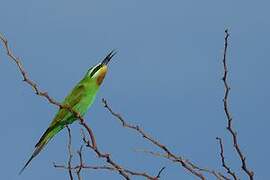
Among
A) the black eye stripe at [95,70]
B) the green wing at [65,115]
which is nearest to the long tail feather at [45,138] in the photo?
the green wing at [65,115]

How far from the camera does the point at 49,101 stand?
10.0 feet

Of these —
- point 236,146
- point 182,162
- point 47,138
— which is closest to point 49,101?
point 182,162

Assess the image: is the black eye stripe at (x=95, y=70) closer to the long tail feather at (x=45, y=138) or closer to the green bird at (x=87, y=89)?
the green bird at (x=87, y=89)

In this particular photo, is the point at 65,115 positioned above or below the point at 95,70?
below

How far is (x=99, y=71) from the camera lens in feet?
21.1

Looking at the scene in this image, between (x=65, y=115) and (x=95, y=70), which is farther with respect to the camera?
(x=95, y=70)

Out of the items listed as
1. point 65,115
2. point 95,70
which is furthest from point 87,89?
point 65,115

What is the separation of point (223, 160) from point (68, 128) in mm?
796

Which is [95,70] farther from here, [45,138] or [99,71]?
[45,138]

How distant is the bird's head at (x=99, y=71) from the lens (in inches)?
250

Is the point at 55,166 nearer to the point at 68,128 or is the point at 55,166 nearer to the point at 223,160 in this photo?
the point at 68,128

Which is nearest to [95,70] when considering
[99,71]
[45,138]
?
[99,71]

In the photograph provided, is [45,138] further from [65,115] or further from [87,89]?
[87,89]

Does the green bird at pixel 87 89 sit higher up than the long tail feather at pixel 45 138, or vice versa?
the green bird at pixel 87 89
